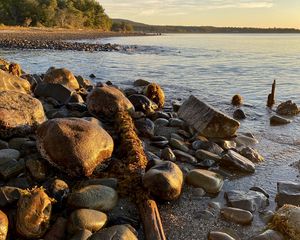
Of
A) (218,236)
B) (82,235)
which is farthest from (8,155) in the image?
(218,236)

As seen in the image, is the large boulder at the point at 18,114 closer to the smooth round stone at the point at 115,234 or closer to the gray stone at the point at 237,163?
the smooth round stone at the point at 115,234

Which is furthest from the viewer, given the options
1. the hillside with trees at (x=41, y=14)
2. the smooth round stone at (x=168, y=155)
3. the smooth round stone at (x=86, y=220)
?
the hillside with trees at (x=41, y=14)

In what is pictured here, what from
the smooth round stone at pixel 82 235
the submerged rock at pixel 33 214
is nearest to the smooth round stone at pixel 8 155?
the submerged rock at pixel 33 214

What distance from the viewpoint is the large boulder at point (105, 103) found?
8.66 metres

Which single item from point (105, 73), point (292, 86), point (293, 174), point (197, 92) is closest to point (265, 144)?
point (293, 174)

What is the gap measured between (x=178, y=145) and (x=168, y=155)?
65 cm

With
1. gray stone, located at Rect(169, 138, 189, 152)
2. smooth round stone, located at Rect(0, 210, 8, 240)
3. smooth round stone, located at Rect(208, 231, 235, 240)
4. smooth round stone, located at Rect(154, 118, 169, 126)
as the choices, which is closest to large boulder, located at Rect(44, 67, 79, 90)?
smooth round stone, located at Rect(154, 118, 169, 126)

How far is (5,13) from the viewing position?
82.1 metres

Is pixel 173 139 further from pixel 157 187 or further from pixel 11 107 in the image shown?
pixel 11 107

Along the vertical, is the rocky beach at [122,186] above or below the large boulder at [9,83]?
below

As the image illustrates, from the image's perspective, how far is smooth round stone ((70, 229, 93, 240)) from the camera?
4084mm

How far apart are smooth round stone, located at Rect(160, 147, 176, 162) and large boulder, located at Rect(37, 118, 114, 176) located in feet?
4.90

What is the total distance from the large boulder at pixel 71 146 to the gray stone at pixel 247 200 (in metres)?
2.02

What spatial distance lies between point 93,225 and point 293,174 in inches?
156
